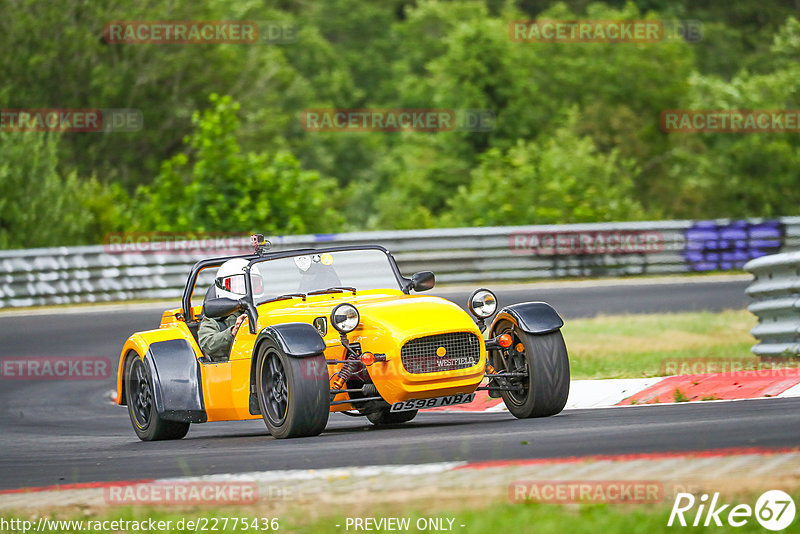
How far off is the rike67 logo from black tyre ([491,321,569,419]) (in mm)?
3933

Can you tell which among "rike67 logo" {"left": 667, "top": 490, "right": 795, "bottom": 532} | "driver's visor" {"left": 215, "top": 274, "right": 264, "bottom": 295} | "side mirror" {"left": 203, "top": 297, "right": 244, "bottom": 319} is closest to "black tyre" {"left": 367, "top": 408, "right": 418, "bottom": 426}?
"driver's visor" {"left": 215, "top": 274, "right": 264, "bottom": 295}

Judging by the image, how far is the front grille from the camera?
9078 millimetres

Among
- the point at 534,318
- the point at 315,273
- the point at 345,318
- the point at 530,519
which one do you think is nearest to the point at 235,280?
the point at 315,273

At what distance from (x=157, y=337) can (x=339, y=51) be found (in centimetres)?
6434

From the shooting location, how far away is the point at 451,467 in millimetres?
6707

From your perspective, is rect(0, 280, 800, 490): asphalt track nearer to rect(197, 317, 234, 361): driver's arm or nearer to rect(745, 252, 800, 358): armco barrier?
rect(197, 317, 234, 361): driver's arm

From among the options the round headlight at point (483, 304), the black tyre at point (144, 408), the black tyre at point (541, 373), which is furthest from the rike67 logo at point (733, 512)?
the black tyre at point (144, 408)

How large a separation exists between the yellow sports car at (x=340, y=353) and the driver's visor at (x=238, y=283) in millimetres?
14

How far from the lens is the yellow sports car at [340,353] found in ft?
29.8

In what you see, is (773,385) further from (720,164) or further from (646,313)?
(720,164)

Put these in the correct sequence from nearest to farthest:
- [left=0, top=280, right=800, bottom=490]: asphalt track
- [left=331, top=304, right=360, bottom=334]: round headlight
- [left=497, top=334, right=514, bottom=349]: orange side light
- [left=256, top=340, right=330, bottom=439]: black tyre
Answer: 1. [left=0, top=280, right=800, bottom=490]: asphalt track
2. [left=256, top=340, right=330, bottom=439]: black tyre
3. [left=331, top=304, right=360, bottom=334]: round headlight
4. [left=497, top=334, right=514, bottom=349]: orange side light

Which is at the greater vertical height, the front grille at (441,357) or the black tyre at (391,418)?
the front grille at (441,357)

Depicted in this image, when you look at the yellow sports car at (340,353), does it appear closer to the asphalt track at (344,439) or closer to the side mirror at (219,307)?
the side mirror at (219,307)

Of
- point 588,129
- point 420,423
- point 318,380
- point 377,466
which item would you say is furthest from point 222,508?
point 588,129
